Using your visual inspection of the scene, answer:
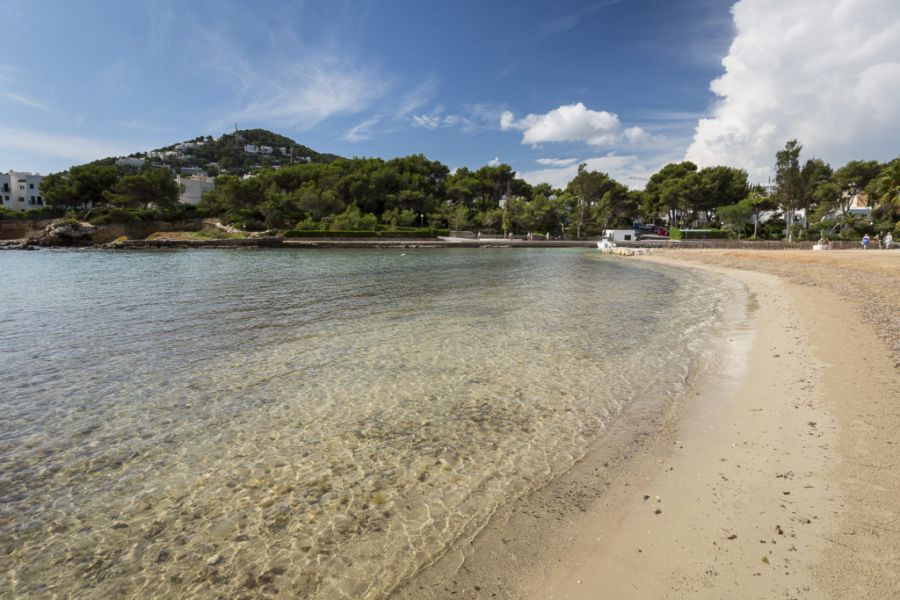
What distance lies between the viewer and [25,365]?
8398 millimetres

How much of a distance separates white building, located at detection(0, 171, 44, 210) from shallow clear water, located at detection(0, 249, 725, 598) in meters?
111

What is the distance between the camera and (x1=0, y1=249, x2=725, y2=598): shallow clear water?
3.56 meters

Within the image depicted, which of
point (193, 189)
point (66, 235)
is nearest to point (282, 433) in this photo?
point (66, 235)

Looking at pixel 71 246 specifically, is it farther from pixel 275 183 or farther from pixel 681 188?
pixel 681 188

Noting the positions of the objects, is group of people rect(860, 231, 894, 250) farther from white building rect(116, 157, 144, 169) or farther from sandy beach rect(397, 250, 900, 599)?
white building rect(116, 157, 144, 169)

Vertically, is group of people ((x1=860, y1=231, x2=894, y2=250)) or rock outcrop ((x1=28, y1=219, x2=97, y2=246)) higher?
rock outcrop ((x1=28, y1=219, x2=97, y2=246))

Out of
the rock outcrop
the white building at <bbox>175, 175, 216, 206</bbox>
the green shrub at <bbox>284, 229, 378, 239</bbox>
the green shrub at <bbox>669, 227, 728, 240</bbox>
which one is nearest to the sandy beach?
the green shrub at <bbox>284, 229, 378, 239</bbox>

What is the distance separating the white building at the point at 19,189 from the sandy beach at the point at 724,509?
12586cm

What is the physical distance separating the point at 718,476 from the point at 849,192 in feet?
324

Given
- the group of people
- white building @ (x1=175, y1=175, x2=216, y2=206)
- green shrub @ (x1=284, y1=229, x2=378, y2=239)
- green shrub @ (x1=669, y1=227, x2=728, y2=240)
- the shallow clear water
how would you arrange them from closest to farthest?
the shallow clear water < the group of people < green shrub @ (x1=669, y1=227, x2=728, y2=240) < green shrub @ (x1=284, y1=229, x2=378, y2=239) < white building @ (x1=175, y1=175, x2=216, y2=206)

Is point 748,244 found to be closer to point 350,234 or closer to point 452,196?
point 350,234

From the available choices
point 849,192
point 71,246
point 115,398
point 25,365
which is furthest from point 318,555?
point 849,192

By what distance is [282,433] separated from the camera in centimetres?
574

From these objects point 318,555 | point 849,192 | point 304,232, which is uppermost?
point 849,192
